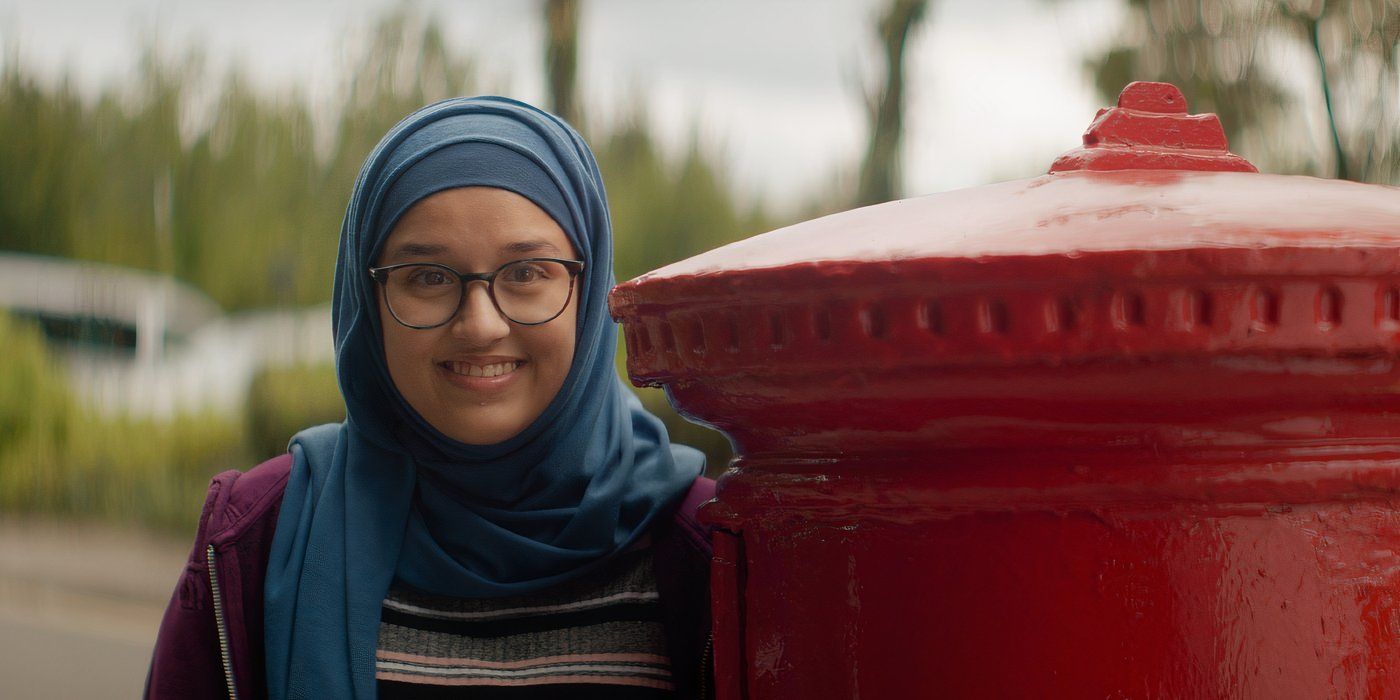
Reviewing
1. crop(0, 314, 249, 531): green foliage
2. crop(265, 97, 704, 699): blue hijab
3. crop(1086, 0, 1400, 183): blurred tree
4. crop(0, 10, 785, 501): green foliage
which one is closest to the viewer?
crop(265, 97, 704, 699): blue hijab

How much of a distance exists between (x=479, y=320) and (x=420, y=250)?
13 cm

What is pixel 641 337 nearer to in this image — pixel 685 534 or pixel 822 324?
pixel 822 324

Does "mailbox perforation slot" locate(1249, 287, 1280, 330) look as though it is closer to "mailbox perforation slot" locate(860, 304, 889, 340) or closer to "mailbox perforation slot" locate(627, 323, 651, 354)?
"mailbox perforation slot" locate(860, 304, 889, 340)

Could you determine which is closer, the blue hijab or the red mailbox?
the red mailbox

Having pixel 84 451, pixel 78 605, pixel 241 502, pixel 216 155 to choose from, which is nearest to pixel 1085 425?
pixel 241 502

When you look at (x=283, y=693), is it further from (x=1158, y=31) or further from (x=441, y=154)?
(x=1158, y=31)

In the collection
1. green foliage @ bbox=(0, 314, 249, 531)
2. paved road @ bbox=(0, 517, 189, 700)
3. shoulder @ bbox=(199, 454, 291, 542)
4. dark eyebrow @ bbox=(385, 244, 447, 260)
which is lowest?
paved road @ bbox=(0, 517, 189, 700)

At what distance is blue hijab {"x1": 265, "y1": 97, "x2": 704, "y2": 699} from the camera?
1.67 metres

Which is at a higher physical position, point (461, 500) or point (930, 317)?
point (930, 317)

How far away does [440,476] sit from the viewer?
179cm

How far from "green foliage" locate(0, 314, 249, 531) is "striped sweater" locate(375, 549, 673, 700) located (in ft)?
30.9

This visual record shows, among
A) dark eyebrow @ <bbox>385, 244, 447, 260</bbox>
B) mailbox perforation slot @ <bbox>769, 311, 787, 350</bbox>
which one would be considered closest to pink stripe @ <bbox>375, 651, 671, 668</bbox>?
dark eyebrow @ <bbox>385, 244, 447, 260</bbox>

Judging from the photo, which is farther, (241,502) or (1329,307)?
(241,502)

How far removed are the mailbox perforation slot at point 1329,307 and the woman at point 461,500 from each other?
0.98 m
